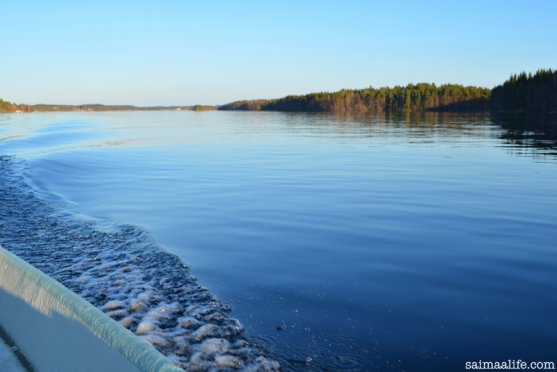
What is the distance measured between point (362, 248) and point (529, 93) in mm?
141466

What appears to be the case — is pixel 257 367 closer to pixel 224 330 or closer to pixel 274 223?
pixel 224 330

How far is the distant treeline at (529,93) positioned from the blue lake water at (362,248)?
118835mm

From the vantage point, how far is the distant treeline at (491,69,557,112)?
123m

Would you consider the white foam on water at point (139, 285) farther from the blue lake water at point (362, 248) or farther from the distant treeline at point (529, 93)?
the distant treeline at point (529, 93)

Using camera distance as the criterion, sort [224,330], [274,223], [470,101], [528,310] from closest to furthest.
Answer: [224,330] < [528,310] < [274,223] < [470,101]

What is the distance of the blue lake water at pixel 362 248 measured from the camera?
19.0 ft

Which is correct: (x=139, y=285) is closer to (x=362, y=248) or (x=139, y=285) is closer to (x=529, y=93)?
(x=362, y=248)

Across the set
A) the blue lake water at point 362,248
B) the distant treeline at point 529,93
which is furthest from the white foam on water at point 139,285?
the distant treeline at point 529,93

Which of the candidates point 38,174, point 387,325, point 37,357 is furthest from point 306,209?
point 38,174

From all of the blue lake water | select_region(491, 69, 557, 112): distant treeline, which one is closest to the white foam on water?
the blue lake water

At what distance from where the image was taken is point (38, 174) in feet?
69.4

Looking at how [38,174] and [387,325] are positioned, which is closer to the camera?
[387,325]

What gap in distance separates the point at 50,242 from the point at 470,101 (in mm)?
186743

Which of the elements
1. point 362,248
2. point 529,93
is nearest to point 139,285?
point 362,248
